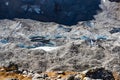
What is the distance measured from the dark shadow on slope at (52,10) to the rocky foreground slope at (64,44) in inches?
77.9

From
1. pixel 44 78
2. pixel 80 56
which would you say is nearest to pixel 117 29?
pixel 80 56

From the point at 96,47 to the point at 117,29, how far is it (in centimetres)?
1115

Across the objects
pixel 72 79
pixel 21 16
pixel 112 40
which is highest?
pixel 21 16

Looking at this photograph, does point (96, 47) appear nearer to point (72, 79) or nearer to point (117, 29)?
point (117, 29)

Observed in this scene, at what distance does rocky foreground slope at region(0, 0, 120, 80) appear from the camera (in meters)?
68.4

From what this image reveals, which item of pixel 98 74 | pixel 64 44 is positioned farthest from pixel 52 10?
pixel 98 74

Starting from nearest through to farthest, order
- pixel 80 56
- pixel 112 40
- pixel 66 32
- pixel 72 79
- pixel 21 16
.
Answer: pixel 72 79
pixel 80 56
pixel 112 40
pixel 66 32
pixel 21 16

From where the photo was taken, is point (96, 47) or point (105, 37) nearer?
point (96, 47)

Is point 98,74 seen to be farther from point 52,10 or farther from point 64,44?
point 52,10

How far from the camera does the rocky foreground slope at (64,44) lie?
68.4 m

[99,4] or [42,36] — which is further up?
[99,4]

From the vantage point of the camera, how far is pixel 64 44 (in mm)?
79625

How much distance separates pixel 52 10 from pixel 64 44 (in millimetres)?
17695

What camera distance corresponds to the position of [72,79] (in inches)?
1168
